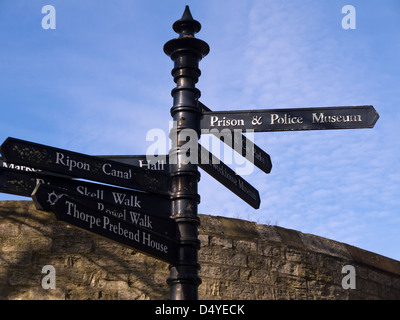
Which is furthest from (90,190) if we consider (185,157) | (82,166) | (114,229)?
(185,157)

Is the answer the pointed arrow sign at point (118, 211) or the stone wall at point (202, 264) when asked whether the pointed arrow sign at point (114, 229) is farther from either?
the stone wall at point (202, 264)

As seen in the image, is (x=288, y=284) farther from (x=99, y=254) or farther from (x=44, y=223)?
(x=44, y=223)

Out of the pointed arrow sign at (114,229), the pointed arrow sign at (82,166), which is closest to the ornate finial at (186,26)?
the pointed arrow sign at (82,166)

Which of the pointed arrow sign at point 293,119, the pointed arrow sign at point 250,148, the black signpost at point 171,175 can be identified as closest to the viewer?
the black signpost at point 171,175

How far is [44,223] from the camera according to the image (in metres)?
6.20

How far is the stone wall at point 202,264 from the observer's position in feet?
19.8

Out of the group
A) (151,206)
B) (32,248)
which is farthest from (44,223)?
(151,206)

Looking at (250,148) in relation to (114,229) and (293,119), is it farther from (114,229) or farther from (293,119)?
(114,229)

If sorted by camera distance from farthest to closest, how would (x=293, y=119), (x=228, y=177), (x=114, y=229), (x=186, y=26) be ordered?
(x=186, y=26)
(x=228, y=177)
(x=293, y=119)
(x=114, y=229)

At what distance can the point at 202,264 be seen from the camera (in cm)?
649

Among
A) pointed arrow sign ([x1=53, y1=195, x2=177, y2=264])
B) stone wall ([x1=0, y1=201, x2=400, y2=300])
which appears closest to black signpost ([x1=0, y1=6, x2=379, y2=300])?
pointed arrow sign ([x1=53, y1=195, x2=177, y2=264])

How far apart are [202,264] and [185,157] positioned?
2.18 meters

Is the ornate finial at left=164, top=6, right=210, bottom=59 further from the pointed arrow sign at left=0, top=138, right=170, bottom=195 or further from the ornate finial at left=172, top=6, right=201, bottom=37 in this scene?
the pointed arrow sign at left=0, top=138, right=170, bottom=195

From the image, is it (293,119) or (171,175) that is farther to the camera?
(293,119)
